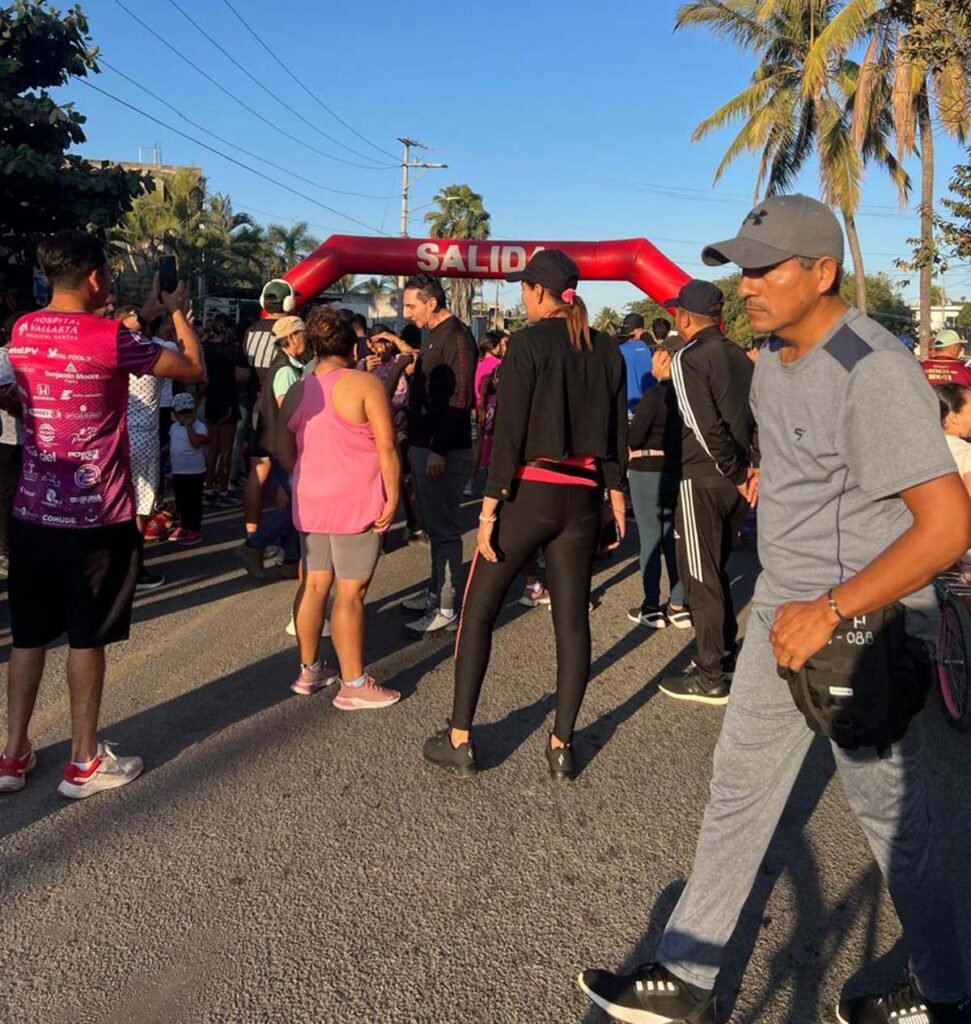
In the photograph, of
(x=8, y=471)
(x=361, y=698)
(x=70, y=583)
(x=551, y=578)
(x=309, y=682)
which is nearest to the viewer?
(x=70, y=583)

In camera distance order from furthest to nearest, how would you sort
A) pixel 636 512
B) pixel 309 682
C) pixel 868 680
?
pixel 636 512 < pixel 309 682 < pixel 868 680

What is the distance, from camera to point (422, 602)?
18.8 feet

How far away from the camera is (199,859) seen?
115 inches

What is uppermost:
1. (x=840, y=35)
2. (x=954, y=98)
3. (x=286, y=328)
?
(x=840, y=35)

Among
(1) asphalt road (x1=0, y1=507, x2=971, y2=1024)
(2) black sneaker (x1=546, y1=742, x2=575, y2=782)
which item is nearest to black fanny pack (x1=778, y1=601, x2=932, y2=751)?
(1) asphalt road (x1=0, y1=507, x2=971, y2=1024)

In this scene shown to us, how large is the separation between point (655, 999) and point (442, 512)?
355 cm

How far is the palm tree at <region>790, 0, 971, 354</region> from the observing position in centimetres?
758

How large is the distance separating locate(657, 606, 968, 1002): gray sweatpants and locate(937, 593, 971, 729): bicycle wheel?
2191 millimetres

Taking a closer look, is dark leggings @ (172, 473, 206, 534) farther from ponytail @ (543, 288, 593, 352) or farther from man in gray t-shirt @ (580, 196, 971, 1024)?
man in gray t-shirt @ (580, 196, 971, 1024)

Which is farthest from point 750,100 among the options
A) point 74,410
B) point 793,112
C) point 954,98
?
point 74,410

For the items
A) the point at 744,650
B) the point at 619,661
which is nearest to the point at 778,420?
the point at 744,650

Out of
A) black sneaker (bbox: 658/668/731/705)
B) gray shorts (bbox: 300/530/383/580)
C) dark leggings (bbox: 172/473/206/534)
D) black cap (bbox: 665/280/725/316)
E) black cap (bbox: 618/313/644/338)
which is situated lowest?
black sneaker (bbox: 658/668/731/705)

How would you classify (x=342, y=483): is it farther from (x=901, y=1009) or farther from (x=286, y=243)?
(x=286, y=243)

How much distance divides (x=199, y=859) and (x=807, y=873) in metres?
2.06
